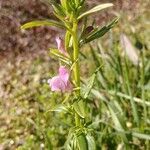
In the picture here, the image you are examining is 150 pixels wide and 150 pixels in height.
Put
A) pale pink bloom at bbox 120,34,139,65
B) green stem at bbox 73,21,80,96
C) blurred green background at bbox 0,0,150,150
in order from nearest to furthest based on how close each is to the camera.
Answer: green stem at bbox 73,21,80,96
blurred green background at bbox 0,0,150,150
pale pink bloom at bbox 120,34,139,65

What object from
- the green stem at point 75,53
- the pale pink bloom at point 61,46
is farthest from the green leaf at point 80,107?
the pale pink bloom at point 61,46

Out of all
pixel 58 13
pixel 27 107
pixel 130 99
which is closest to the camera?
pixel 58 13

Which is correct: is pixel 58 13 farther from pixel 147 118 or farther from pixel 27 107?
pixel 27 107

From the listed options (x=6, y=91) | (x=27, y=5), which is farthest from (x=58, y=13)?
(x=27, y=5)

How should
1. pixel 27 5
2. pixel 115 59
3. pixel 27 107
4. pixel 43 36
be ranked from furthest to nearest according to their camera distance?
pixel 27 5, pixel 43 36, pixel 27 107, pixel 115 59

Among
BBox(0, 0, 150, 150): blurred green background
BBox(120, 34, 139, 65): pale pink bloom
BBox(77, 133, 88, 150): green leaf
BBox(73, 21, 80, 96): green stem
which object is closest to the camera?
BBox(73, 21, 80, 96): green stem

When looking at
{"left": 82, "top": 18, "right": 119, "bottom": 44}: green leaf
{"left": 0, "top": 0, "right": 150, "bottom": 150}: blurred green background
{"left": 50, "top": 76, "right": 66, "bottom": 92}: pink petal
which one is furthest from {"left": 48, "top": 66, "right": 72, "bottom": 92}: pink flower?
{"left": 0, "top": 0, "right": 150, "bottom": 150}: blurred green background

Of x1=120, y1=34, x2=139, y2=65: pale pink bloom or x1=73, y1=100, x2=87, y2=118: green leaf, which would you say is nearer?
x1=73, y1=100, x2=87, y2=118: green leaf

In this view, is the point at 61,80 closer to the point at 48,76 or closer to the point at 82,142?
the point at 82,142

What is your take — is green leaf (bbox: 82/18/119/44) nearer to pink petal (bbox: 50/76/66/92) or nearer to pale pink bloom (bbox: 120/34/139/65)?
pink petal (bbox: 50/76/66/92)
